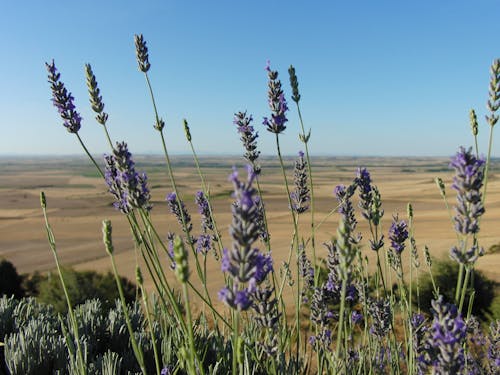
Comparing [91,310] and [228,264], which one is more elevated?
[228,264]

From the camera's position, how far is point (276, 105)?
2.39 m

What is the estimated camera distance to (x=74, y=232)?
3119cm

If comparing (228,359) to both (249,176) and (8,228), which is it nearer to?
(249,176)

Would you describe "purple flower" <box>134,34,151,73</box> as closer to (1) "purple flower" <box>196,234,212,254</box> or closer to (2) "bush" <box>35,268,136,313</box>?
(1) "purple flower" <box>196,234,212,254</box>

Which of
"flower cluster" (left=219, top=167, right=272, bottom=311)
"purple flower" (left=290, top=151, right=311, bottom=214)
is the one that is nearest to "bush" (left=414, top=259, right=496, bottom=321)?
"purple flower" (left=290, top=151, right=311, bottom=214)

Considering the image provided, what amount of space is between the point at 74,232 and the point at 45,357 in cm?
3123

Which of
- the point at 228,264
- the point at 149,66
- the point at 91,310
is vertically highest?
the point at 149,66

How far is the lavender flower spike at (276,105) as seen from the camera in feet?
7.74

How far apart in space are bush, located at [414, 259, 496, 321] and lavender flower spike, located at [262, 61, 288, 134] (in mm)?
7861

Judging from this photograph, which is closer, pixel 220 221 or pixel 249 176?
pixel 249 176

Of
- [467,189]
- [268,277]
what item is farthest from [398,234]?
[467,189]

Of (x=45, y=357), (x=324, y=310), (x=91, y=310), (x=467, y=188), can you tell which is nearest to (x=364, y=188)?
(x=324, y=310)

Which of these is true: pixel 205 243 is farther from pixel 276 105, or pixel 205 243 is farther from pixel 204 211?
pixel 276 105

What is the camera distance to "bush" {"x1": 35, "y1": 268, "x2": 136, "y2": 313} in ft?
28.5
